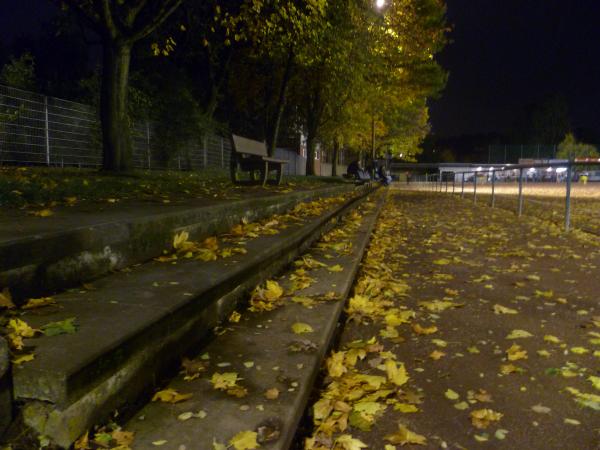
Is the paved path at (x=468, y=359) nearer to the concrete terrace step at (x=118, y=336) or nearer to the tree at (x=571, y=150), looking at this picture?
the concrete terrace step at (x=118, y=336)

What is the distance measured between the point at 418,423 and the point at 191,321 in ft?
3.97

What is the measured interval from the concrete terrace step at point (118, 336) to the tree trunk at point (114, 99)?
7.35 meters

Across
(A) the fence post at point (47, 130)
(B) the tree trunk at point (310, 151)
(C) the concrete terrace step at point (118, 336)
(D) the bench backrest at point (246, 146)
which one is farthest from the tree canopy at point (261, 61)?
Result: (C) the concrete terrace step at point (118, 336)

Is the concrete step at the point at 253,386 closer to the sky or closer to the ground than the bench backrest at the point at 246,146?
closer to the ground

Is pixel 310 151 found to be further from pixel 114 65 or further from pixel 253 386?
pixel 253 386

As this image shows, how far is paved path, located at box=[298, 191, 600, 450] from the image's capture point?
221 centimetres

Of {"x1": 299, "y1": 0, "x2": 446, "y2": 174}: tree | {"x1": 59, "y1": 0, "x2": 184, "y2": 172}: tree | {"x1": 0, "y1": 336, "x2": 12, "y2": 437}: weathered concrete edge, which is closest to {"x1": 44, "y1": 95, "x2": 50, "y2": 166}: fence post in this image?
{"x1": 59, "y1": 0, "x2": 184, "y2": 172}: tree

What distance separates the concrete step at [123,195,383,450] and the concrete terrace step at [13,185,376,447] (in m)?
0.14

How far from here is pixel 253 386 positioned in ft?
6.96

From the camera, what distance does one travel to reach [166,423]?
1791 mm

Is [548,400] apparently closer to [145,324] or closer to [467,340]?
[467,340]

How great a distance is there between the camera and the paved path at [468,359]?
2215mm

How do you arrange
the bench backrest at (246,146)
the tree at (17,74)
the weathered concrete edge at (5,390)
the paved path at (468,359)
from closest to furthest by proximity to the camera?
the weathered concrete edge at (5,390), the paved path at (468,359), the bench backrest at (246,146), the tree at (17,74)

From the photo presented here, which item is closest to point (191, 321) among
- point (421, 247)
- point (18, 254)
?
point (18, 254)
